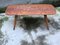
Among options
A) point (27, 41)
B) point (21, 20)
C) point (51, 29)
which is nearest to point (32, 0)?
point (21, 20)

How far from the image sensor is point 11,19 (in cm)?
375

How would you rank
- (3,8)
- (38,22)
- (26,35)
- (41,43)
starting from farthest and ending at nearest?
(3,8) < (38,22) < (26,35) < (41,43)

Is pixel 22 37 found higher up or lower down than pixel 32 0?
lower down

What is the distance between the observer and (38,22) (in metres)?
3.60

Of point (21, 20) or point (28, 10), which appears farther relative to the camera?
point (21, 20)

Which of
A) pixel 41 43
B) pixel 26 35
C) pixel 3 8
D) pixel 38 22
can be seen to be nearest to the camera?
pixel 41 43

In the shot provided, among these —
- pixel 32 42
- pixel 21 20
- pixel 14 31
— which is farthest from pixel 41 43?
pixel 21 20

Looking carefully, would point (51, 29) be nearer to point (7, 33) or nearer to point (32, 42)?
point (32, 42)

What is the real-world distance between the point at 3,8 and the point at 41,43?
186cm

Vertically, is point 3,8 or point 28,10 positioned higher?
point 28,10

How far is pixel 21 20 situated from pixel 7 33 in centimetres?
66

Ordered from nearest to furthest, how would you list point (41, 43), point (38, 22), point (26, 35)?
point (41, 43)
point (26, 35)
point (38, 22)

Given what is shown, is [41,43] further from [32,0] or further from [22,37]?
[32,0]

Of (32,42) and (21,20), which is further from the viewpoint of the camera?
(21,20)
